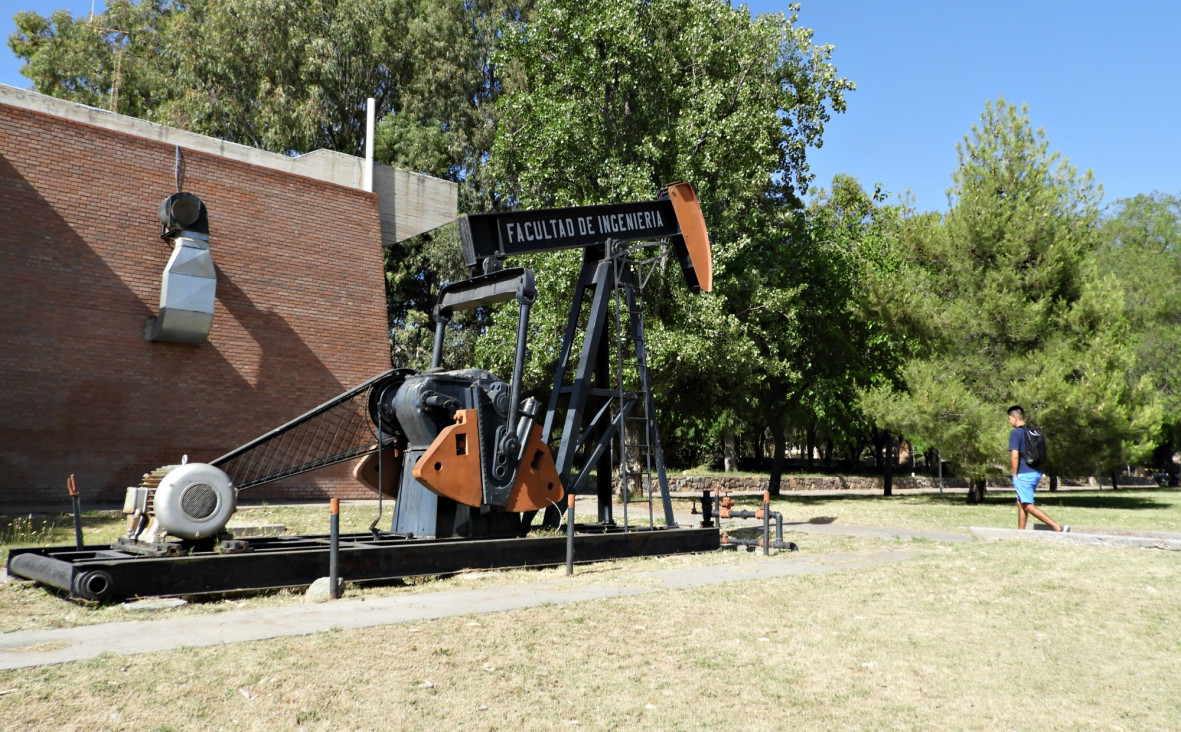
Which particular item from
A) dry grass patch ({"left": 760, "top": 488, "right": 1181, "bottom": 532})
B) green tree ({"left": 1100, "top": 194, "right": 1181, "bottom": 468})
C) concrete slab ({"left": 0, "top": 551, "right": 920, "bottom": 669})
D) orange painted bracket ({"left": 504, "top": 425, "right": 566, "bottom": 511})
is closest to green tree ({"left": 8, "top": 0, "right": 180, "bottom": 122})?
dry grass patch ({"left": 760, "top": 488, "right": 1181, "bottom": 532})

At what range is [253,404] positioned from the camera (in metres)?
19.7

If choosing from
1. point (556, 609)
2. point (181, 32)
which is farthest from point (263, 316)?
point (181, 32)

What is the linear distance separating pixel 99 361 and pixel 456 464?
11.9 m

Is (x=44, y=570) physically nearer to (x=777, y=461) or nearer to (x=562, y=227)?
(x=562, y=227)

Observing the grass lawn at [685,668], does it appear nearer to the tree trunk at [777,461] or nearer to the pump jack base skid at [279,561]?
the pump jack base skid at [279,561]

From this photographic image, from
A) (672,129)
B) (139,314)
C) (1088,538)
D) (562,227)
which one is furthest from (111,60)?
(1088,538)

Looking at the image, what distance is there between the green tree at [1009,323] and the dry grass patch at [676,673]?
1569 cm

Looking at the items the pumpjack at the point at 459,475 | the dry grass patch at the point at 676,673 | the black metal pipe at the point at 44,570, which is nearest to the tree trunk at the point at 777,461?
the pumpjack at the point at 459,475

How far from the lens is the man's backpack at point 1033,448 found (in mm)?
12578

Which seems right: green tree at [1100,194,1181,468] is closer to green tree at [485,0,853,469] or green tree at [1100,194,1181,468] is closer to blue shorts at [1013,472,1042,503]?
green tree at [485,0,853,469]

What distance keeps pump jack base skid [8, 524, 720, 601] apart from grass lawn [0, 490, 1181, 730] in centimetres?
19

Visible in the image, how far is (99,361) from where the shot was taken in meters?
17.6

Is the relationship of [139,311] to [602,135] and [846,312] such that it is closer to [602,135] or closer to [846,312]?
[602,135]

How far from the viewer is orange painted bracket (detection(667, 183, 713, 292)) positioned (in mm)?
11906
